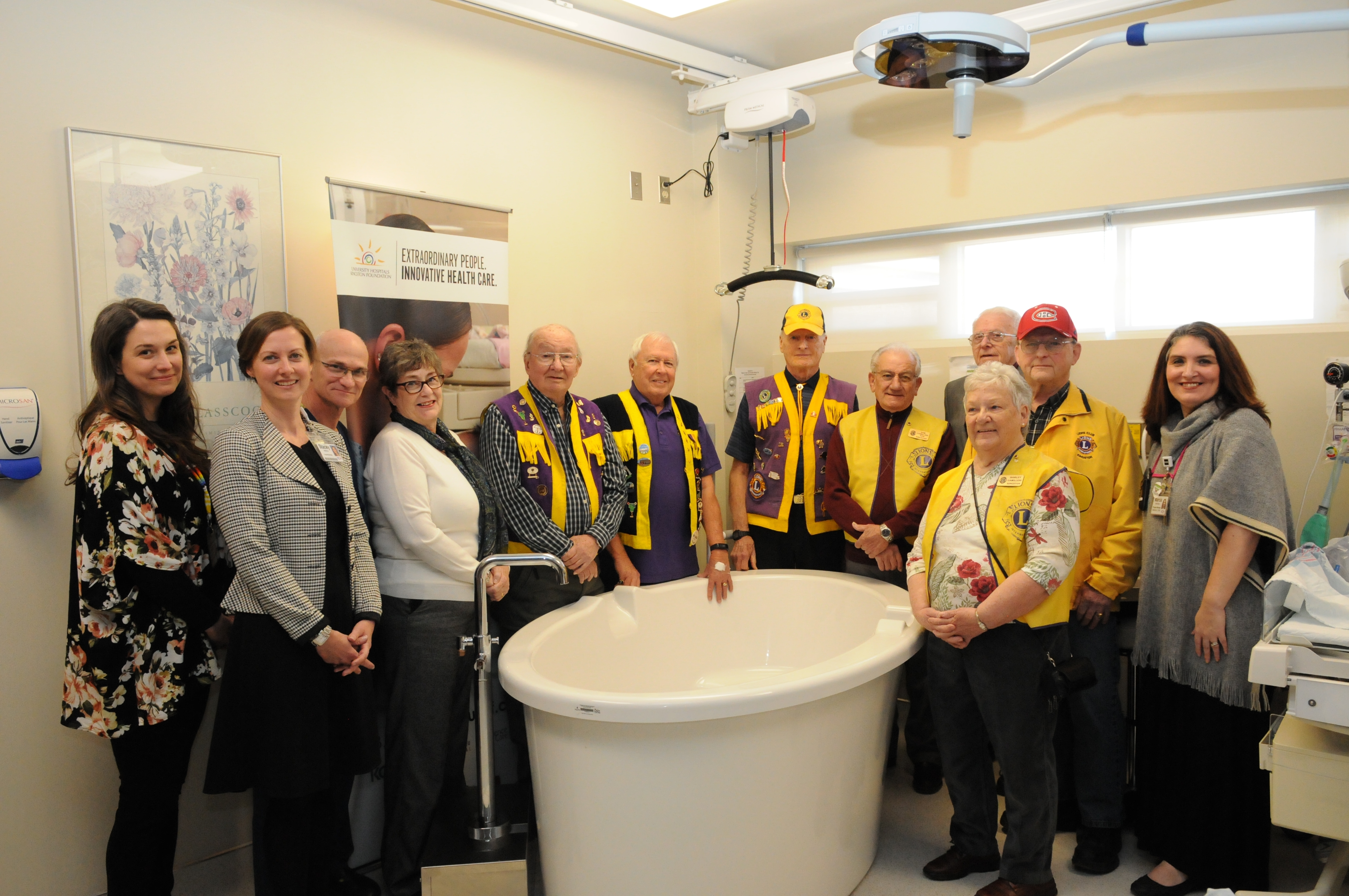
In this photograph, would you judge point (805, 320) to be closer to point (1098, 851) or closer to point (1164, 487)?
point (1164, 487)

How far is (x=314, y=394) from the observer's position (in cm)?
262

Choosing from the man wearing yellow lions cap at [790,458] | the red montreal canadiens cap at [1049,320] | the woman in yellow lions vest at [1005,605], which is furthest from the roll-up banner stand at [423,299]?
the red montreal canadiens cap at [1049,320]

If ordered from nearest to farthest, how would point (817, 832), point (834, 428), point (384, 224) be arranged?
point (817, 832) < point (384, 224) < point (834, 428)

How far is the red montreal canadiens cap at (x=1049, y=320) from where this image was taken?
2.67 m

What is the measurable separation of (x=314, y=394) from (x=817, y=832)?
6.03 ft

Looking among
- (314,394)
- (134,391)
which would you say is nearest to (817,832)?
(314,394)

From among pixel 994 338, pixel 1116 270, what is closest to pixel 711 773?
pixel 994 338

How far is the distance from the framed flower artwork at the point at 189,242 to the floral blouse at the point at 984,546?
1.98 meters

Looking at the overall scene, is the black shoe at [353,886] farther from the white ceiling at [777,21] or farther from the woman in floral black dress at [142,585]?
the white ceiling at [777,21]

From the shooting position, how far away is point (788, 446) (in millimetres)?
3324

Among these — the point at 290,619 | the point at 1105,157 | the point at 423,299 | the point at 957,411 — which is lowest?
the point at 290,619

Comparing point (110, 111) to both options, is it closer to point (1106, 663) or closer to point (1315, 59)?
point (1106, 663)

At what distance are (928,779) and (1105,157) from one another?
7.80 feet

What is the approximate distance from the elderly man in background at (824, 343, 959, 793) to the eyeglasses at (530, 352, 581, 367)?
96 centimetres
